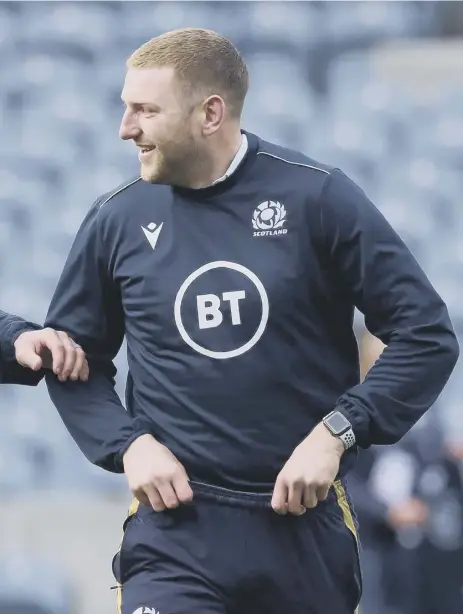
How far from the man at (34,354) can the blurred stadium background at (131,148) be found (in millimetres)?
4363

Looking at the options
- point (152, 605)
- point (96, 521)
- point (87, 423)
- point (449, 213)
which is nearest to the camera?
point (152, 605)

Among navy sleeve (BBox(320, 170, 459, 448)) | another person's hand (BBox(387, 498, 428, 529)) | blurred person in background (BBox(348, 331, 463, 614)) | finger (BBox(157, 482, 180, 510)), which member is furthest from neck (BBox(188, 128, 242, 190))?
another person's hand (BBox(387, 498, 428, 529))

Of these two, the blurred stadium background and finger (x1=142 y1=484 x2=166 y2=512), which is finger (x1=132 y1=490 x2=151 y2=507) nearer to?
finger (x1=142 y1=484 x2=166 y2=512)

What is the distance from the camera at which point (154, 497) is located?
279cm

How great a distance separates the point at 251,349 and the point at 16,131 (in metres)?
5.47

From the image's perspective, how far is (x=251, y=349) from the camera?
2857mm

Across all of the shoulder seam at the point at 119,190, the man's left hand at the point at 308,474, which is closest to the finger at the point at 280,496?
the man's left hand at the point at 308,474

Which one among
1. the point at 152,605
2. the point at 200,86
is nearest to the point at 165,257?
the point at 200,86

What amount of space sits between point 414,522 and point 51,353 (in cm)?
385

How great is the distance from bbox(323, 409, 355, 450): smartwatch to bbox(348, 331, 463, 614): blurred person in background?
3668 mm

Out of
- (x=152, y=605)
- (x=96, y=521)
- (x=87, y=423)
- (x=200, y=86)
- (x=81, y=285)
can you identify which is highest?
(x=200, y=86)

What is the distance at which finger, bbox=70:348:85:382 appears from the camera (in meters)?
2.95

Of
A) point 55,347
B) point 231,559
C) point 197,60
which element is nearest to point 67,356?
point 55,347

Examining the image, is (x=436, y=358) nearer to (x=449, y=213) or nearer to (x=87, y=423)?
(x=87, y=423)
